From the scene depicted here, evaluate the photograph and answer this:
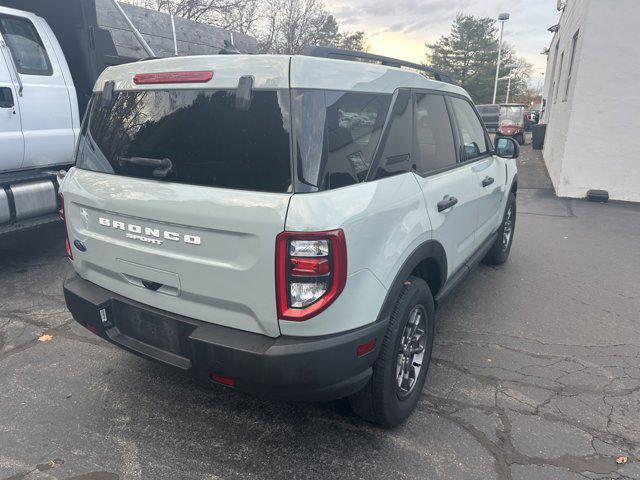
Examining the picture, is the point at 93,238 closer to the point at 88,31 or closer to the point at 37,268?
the point at 37,268

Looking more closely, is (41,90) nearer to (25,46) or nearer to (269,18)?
(25,46)

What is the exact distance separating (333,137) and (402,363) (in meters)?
1.35

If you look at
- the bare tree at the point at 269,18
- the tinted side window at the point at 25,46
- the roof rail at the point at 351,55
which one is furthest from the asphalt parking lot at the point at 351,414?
the bare tree at the point at 269,18

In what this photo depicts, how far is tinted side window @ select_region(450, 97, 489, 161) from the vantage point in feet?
12.1

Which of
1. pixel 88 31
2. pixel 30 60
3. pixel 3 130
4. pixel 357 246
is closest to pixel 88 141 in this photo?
pixel 357 246

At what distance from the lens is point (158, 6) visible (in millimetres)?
19281

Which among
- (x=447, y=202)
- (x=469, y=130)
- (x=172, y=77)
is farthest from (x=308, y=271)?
(x=469, y=130)

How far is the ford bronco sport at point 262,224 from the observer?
2.03 meters

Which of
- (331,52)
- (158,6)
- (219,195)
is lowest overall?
(219,195)

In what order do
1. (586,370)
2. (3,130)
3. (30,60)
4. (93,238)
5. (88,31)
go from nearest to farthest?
1. (93,238)
2. (586,370)
3. (3,130)
4. (30,60)
5. (88,31)

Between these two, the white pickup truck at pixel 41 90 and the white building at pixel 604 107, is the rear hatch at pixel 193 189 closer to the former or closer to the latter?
the white pickup truck at pixel 41 90

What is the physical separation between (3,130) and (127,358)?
9.13 ft

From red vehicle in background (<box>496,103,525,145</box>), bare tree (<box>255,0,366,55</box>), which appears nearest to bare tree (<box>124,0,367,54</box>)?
bare tree (<box>255,0,366,55</box>)

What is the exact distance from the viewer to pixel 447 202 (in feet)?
9.71
